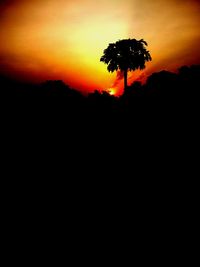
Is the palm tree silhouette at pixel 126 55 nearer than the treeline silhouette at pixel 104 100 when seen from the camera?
No

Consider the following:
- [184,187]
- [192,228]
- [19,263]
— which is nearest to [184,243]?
[192,228]

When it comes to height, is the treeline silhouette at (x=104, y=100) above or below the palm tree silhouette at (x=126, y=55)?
below

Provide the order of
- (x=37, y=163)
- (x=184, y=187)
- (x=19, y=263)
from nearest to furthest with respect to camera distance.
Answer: (x=19, y=263), (x=184, y=187), (x=37, y=163)

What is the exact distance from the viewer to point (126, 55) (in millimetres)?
24438

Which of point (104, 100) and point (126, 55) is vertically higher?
point (126, 55)

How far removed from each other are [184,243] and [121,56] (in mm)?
22646

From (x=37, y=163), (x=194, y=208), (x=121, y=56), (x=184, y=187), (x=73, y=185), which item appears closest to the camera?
(x=194, y=208)

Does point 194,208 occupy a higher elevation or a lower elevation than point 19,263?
higher

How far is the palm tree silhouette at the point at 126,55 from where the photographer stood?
80.1 ft

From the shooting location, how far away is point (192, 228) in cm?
578

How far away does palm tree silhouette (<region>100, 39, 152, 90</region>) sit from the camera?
24.4m

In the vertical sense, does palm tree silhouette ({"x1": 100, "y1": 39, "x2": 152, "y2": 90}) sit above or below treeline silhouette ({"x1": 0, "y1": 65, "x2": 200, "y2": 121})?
above

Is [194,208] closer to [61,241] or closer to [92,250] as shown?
[92,250]

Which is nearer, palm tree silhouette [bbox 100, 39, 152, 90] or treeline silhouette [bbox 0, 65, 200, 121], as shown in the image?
treeline silhouette [bbox 0, 65, 200, 121]
